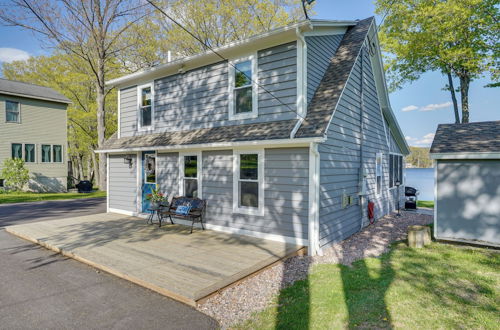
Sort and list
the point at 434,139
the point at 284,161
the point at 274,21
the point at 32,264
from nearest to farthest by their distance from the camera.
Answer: the point at 32,264 < the point at 284,161 < the point at 434,139 < the point at 274,21

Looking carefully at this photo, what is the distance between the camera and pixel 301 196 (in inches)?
233

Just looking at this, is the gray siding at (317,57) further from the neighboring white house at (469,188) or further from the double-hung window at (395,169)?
the double-hung window at (395,169)

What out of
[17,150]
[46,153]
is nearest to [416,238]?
[17,150]

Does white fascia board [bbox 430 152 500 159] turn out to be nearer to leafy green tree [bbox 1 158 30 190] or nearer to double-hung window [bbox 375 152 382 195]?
double-hung window [bbox 375 152 382 195]

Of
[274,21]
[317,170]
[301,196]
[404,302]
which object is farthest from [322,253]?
[274,21]

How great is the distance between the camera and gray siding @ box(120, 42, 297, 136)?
634 centimetres

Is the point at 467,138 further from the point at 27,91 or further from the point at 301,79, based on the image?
the point at 27,91

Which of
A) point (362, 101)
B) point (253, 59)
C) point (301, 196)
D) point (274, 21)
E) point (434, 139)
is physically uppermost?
point (274, 21)

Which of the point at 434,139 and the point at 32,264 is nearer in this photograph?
the point at 32,264

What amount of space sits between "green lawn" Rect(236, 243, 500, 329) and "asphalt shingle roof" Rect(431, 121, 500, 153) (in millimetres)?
2548

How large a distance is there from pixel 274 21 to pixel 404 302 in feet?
56.5

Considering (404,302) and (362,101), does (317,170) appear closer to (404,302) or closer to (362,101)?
(404,302)

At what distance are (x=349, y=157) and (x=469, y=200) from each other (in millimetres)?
2832

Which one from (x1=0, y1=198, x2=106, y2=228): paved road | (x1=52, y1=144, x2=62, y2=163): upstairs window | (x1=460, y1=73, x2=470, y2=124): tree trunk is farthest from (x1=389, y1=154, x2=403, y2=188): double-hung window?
(x1=52, y1=144, x2=62, y2=163): upstairs window
